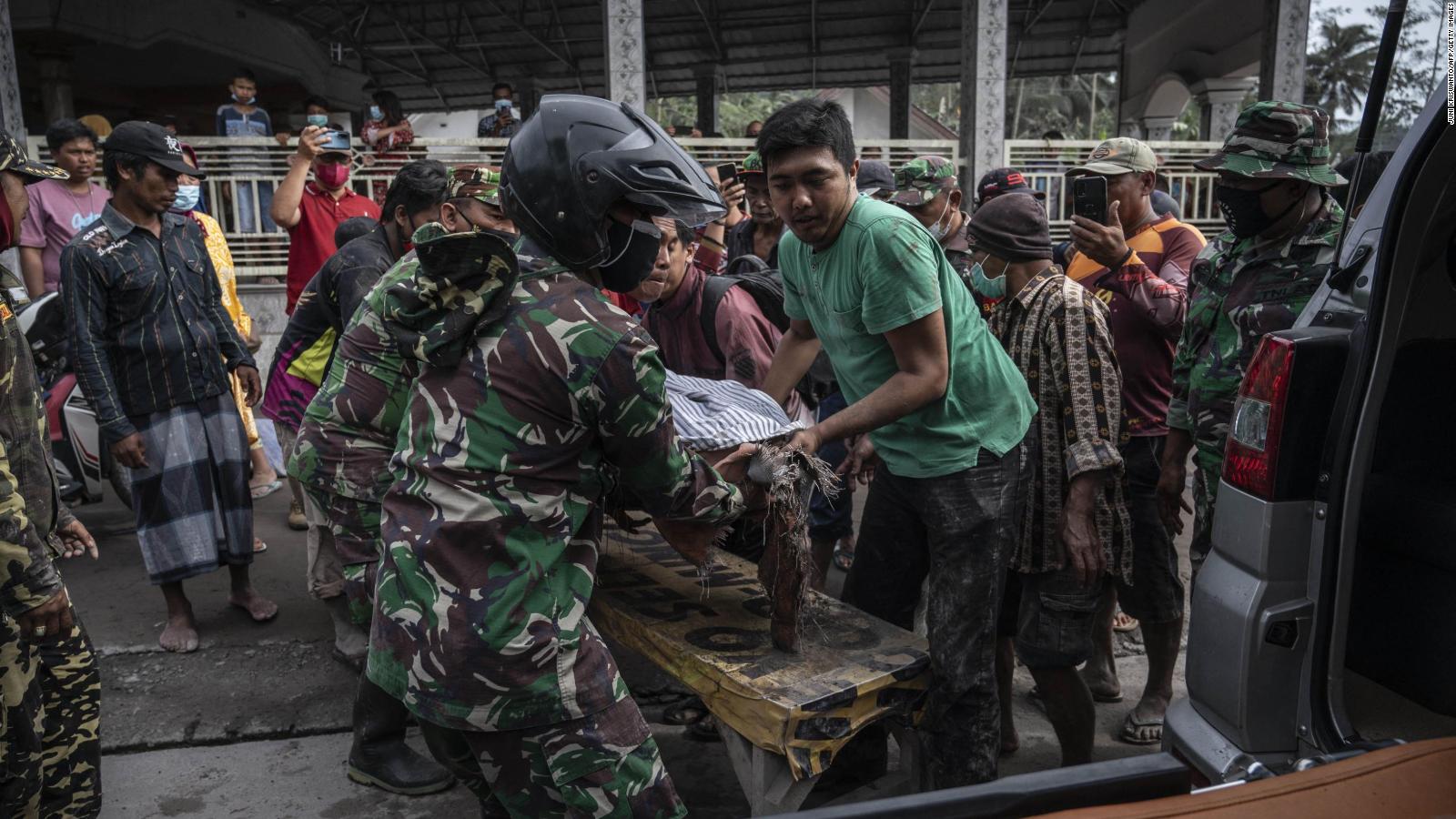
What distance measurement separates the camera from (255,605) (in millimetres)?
5055

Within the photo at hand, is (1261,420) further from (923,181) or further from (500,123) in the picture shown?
(500,123)

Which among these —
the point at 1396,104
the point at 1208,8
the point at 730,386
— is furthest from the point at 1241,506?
the point at 1208,8

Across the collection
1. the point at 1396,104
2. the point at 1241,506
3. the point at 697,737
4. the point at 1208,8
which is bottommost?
the point at 697,737

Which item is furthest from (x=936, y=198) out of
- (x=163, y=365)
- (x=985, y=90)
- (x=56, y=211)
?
(x=985, y=90)

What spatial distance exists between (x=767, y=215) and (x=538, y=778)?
12.9 ft

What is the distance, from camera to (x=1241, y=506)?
2.17m

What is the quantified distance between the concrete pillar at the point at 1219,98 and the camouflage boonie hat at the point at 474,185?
1406 cm

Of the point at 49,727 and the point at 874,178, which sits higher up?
the point at 874,178

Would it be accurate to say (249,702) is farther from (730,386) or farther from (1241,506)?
(1241,506)

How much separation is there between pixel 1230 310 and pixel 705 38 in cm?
1714

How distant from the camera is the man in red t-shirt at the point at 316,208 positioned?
21.6ft

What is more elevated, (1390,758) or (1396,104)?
(1396,104)

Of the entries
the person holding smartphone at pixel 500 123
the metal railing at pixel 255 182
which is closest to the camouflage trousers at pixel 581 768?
the metal railing at pixel 255 182

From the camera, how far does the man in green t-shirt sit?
2.75 meters
